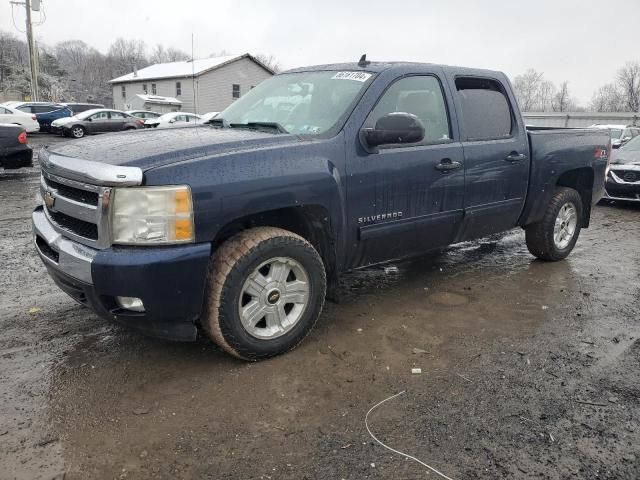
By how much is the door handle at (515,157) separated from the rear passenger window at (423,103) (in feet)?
2.51

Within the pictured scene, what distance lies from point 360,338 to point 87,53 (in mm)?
121370

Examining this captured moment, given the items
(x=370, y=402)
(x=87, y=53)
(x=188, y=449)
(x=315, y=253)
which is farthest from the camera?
(x=87, y=53)

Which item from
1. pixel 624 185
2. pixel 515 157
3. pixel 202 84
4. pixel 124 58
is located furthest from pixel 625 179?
pixel 124 58

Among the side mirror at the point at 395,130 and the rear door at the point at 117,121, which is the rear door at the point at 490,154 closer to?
the side mirror at the point at 395,130

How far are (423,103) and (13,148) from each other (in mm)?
9098

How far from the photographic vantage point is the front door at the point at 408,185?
355 cm

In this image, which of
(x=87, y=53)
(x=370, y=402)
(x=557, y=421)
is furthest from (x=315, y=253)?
(x=87, y=53)

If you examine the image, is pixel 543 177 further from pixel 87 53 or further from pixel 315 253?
pixel 87 53

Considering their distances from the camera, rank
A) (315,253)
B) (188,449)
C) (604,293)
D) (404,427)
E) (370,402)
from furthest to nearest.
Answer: (604,293), (315,253), (370,402), (404,427), (188,449)

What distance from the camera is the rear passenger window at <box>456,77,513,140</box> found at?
4.33 m

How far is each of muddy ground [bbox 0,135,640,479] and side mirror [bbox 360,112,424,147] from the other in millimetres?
1359

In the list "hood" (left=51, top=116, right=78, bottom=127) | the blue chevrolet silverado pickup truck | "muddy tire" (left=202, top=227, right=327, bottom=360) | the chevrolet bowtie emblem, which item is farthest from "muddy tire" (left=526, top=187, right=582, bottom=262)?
"hood" (left=51, top=116, right=78, bottom=127)

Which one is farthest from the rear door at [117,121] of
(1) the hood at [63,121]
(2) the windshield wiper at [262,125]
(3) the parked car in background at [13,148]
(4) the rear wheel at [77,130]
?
(2) the windshield wiper at [262,125]

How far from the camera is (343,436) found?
2551mm
